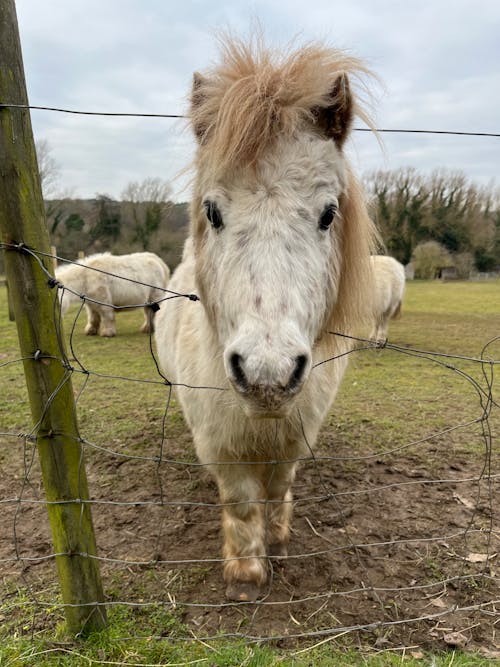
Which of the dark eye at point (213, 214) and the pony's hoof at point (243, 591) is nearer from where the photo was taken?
the dark eye at point (213, 214)

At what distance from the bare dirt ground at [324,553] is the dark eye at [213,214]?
1.15 meters

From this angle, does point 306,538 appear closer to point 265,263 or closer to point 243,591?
point 243,591

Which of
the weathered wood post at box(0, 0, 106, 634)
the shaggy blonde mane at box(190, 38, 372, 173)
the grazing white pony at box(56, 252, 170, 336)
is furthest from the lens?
the grazing white pony at box(56, 252, 170, 336)

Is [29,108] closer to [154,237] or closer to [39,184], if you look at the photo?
[39,184]

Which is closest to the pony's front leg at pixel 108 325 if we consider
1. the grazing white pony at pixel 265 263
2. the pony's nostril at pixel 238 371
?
the grazing white pony at pixel 265 263

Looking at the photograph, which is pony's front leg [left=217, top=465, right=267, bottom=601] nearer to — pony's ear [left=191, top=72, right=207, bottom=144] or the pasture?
the pasture

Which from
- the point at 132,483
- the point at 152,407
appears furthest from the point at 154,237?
the point at 132,483

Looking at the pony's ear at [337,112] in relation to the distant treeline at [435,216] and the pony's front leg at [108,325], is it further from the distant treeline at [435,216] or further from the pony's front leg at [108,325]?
the distant treeline at [435,216]

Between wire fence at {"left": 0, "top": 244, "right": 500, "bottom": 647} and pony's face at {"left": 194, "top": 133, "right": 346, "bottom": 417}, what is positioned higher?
pony's face at {"left": 194, "top": 133, "right": 346, "bottom": 417}

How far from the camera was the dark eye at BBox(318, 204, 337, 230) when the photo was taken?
168cm

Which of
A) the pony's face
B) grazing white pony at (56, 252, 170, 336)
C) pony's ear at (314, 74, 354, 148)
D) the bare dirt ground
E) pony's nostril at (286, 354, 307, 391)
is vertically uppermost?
pony's ear at (314, 74, 354, 148)

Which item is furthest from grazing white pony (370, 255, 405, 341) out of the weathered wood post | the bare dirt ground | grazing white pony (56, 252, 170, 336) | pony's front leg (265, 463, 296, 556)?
the weathered wood post

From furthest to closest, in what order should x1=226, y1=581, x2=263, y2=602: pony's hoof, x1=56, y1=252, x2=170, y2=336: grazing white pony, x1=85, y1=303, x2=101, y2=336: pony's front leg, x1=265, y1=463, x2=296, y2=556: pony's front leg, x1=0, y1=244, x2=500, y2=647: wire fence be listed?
x1=85, y1=303, x2=101, y2=336: pony's front leg, x1=56, y1=252, x2=170, y2=336: grazing white pony, x1=265, y1=463, x2=296, y2=556: pony's front leg, x1=226, y1=581, x2=263, y2=602: pony's hoof, x1=0, y1=244, x2=500, y2=647: wire fence

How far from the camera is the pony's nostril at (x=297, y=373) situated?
1.32m
